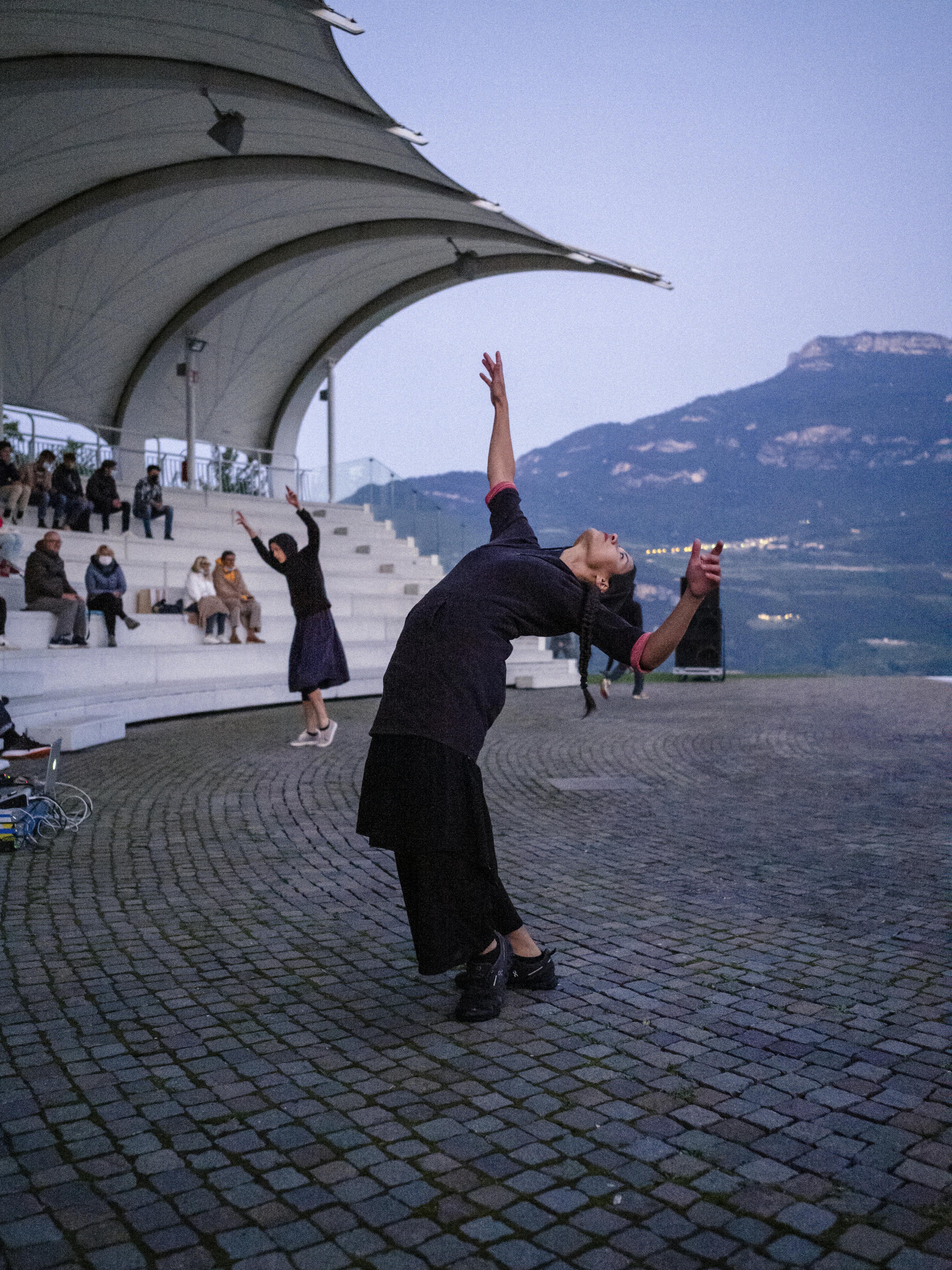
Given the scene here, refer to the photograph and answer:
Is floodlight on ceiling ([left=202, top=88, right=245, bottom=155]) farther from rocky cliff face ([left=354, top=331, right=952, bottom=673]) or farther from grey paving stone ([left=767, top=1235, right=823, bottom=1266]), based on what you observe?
rocky cliff face ([left=354, top=331, right=952, bottom=673])

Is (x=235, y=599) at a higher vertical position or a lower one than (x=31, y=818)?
higher

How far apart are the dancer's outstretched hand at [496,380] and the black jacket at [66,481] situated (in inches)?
581

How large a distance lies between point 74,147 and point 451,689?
17.2 meters

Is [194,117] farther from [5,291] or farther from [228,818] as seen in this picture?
[228,818]

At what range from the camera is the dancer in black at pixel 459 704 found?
327cm

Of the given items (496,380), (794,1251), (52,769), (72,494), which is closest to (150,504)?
(72,494)

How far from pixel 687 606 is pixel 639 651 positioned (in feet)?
0.87

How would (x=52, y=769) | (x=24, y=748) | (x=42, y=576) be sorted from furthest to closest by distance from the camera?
Answer: (x=42, y=576) < (x=24, y=748) < (x=52, y=769)

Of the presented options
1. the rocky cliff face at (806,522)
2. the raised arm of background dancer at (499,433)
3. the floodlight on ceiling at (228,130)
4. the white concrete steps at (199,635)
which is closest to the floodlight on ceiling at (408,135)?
the floodlight on ceiling at (228,130)

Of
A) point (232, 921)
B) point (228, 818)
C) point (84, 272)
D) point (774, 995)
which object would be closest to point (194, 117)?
point (84, 272)

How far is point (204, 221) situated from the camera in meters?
21.2

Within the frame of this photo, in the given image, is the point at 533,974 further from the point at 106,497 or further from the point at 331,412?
the point at 331,412

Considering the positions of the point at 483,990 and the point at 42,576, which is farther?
the point at 42,576

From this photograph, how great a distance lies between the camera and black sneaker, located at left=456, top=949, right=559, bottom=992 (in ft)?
12.4
